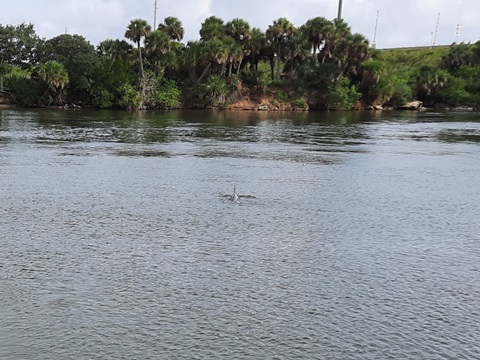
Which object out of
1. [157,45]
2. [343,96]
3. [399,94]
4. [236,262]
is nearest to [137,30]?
[157,45]

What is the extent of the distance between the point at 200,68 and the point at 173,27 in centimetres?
689

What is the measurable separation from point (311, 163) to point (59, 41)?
64.2 meters

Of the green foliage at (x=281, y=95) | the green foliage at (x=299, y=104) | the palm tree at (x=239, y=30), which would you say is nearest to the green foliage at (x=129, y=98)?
the palm tree at (x=239, y=30)

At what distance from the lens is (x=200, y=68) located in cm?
8388

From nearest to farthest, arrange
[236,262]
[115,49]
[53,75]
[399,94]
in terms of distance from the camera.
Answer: [236,262] < [53,75] < [115,49] < [399,94]

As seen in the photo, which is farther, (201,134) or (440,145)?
(201,134)

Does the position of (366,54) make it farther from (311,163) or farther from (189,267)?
(189,267)

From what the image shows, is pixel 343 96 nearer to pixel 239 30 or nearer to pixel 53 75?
pixel 239 30

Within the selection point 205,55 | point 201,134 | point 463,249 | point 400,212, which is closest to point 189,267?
point 463,249

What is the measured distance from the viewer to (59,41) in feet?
270

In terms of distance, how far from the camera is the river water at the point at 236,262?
8.36 m

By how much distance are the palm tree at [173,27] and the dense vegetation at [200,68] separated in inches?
5.3

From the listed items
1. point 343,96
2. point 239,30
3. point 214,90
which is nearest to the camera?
point 214,90

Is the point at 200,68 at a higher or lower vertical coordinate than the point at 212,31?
lower
